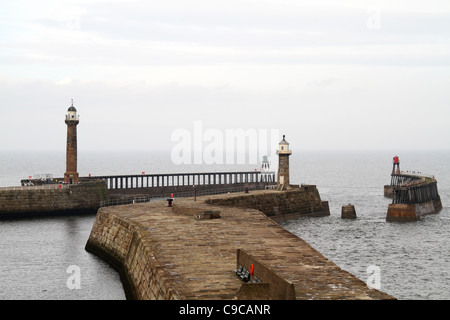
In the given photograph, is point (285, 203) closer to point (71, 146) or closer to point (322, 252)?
point (322, 252)

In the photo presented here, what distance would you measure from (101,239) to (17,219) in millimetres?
26231

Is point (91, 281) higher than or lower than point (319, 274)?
lower

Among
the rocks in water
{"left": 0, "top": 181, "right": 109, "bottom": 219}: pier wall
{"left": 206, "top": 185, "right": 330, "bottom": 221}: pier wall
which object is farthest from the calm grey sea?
{"left": 0, "top": 181, "right": 109, "bottom": 219}: pier wall

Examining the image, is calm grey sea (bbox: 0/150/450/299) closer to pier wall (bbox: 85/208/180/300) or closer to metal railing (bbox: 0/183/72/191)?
pier wall (bbox: 85/208/180/300)

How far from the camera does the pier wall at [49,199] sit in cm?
7194

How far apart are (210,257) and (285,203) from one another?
42.5 meters

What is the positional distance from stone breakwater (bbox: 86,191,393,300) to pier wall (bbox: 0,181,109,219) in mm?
23550

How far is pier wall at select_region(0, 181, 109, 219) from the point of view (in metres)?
71.9

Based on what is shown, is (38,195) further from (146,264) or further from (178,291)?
(178,291)

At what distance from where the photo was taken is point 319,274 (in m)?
28.0

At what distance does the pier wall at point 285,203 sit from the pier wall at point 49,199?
21.8 metres

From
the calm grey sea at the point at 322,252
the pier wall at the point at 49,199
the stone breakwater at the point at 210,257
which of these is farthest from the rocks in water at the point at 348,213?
the pier wall at the point at 49,199

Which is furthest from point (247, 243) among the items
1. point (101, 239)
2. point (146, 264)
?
point (101, 239)

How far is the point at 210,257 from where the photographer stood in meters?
32.0
